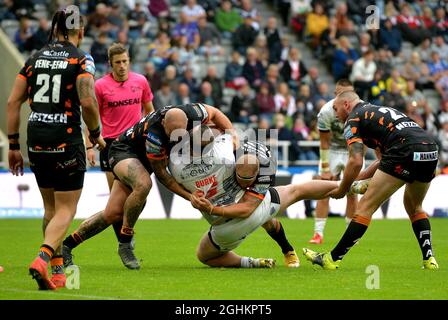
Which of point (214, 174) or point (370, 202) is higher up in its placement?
point (214, 174)

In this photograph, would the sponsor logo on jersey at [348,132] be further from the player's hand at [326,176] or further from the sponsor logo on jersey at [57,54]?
the player's hand at [326,176]

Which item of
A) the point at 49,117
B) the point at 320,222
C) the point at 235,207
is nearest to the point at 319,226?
the point at 320,222

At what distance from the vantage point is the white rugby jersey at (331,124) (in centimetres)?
1491

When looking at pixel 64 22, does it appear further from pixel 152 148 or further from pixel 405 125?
pixel 405 125

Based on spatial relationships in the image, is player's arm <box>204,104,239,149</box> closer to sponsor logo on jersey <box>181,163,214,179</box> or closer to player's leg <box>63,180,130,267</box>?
sponsor logo on jersey <box>181,163,214,179</box>

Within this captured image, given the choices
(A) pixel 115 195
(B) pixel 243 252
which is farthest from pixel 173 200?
(A) pixel 115 195

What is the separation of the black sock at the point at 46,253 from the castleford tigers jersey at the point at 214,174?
86.4 inches

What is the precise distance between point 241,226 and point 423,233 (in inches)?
89.5

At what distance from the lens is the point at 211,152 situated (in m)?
10.5

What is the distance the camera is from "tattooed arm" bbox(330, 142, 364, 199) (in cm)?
1064

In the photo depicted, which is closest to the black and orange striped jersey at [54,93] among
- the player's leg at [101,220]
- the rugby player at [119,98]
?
the player's leg at [101,220]

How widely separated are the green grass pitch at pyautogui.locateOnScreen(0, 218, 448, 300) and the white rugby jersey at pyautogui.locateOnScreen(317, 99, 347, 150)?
1.62m

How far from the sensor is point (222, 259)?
438 inches

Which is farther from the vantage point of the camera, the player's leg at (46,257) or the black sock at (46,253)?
the black sock at (46,253)
